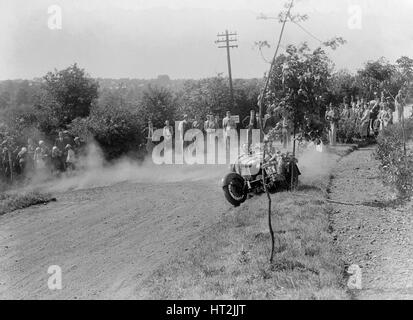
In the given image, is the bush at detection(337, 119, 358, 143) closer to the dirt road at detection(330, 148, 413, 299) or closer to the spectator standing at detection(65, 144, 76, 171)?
the dirt road at detection(330, 148, 413, 299)

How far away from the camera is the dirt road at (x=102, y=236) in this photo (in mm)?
9312

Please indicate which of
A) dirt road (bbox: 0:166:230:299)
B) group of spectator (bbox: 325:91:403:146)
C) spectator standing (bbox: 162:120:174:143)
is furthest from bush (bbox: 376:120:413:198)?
spectator standing (bbox: 162:120:174:143)

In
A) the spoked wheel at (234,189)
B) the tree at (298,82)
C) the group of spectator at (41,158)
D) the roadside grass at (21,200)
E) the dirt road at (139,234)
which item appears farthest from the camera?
the group of spectator at (41,158)

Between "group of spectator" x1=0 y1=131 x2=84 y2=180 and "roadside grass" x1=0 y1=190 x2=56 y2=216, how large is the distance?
3666mm

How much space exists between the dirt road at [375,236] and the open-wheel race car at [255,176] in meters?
1.39

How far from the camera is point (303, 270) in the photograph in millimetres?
8273

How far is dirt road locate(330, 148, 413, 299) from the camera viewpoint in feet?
25.8

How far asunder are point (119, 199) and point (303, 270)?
8996 millimetres

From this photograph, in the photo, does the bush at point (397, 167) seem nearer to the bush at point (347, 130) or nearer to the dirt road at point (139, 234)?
the dirt road at point (139, 234)

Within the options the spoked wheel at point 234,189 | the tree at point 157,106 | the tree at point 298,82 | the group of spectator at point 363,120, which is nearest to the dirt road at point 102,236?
the spoked wheel at point 234,189

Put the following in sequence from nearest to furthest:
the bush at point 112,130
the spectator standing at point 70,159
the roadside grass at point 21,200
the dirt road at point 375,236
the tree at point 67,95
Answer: the dirt road at point 375,236, the roadside grass at point 21,200, the spectator standing at point 70,159, the bush at point 112,130, the tree at point 67,95
